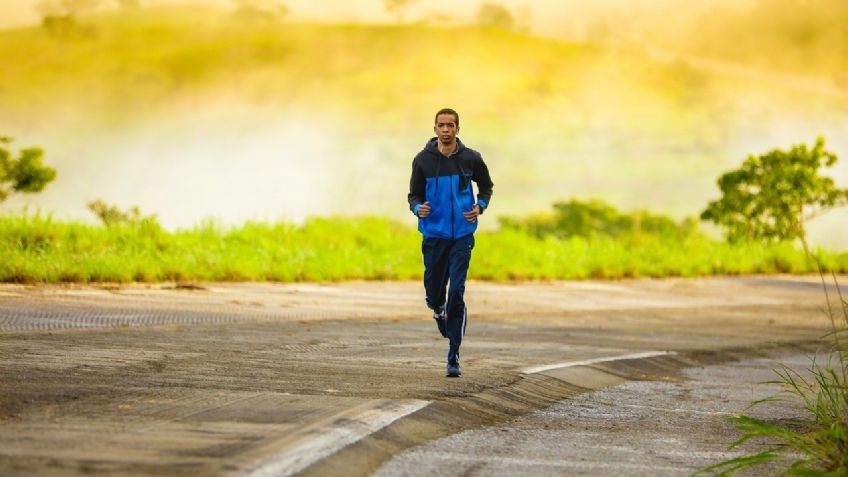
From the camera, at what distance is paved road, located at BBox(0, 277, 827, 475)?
7.57m

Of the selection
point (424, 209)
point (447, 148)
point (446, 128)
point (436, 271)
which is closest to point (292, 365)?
point (436, 271)

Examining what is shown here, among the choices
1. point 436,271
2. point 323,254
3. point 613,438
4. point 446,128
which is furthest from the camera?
point 323,254

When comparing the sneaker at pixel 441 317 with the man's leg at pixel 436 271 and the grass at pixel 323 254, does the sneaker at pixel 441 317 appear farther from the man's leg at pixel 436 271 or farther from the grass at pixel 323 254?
the grass at pixel 323 254

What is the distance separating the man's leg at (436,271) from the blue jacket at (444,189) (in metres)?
0.10

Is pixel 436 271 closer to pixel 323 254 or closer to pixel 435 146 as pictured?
pixel 435 146

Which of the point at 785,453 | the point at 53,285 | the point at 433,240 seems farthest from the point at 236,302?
the point at 785,453

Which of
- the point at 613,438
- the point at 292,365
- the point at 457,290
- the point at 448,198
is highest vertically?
the point at 448,198

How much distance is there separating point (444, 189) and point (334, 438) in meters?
3.74

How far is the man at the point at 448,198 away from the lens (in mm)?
11328

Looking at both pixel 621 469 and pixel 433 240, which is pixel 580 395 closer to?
pixel 433 240

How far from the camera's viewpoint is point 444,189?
1134 centimetres

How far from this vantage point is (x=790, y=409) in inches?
462

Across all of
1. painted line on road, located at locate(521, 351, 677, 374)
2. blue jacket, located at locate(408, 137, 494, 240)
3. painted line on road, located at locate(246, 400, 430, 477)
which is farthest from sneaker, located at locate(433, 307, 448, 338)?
painted line on road, located at locate(246, 400, 430, 477)

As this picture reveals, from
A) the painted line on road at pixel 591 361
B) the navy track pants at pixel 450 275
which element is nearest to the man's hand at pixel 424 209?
the navy track pants at pixel 450 275
